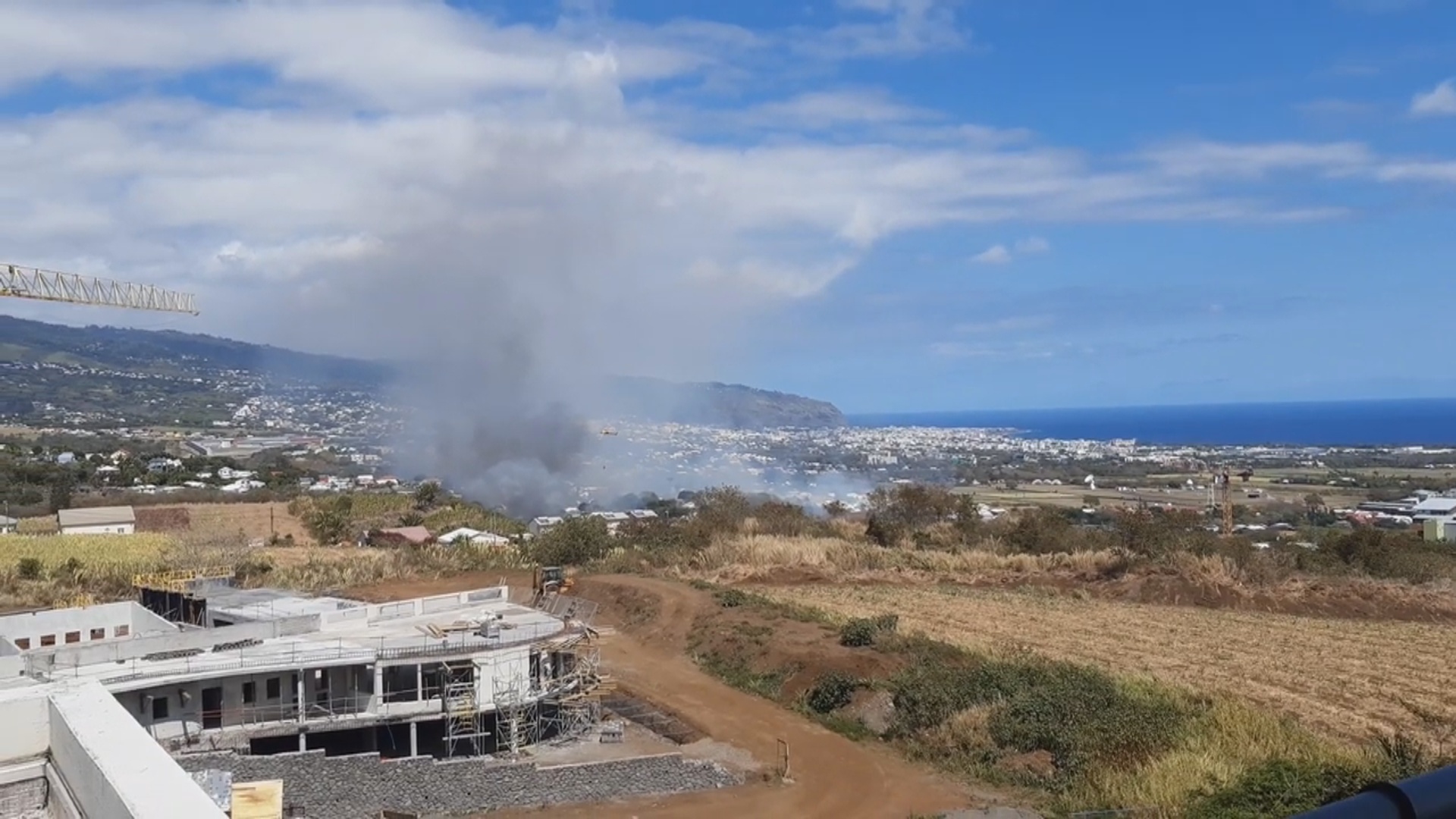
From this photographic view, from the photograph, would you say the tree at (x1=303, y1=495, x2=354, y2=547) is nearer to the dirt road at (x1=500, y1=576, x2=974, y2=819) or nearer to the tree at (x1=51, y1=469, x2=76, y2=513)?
the tree at (x1=51, y1=469, x2=76, y2=513)

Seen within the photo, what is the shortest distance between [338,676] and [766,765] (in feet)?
29.7

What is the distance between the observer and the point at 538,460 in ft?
293

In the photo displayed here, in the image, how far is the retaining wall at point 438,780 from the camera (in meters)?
19.7

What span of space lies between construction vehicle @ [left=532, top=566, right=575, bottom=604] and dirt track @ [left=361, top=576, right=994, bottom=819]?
4.84 meters

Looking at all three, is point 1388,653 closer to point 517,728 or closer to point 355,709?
point 517,728

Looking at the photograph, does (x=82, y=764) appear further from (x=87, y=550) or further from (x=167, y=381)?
(x=167, y=381)

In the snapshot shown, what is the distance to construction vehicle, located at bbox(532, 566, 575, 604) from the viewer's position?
1506 inches

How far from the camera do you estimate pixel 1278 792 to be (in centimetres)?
1455

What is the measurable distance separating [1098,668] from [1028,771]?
688 centimetres

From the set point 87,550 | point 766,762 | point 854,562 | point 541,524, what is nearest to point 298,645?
point 766,762

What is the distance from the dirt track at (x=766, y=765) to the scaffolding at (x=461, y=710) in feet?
13.3

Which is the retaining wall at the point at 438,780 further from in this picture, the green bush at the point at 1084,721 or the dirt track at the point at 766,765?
the green bush at the point at 1084,721

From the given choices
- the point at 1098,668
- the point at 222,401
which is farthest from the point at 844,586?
the point at 222,401

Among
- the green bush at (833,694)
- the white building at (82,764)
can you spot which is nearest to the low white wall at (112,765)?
the white building at (82,764)
